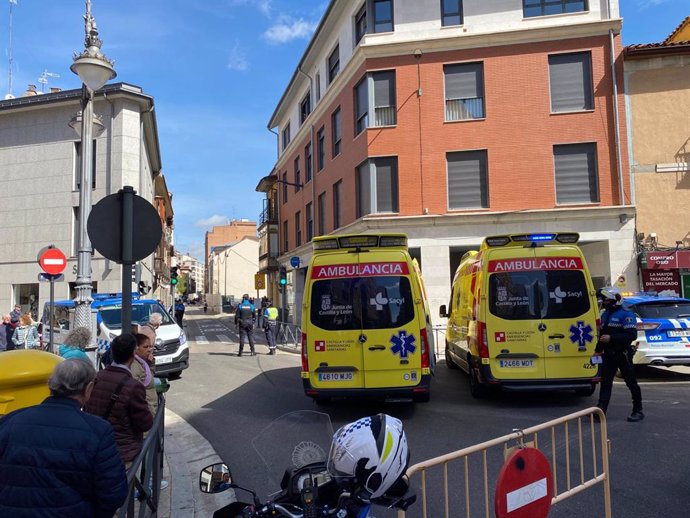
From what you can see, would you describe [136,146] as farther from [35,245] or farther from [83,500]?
[83,500]

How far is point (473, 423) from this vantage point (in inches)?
276

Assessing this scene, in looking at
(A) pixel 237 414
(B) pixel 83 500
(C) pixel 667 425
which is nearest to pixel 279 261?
(A) pixel 237 414

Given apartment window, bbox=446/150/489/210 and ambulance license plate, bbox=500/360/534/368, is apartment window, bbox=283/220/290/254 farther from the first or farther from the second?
ambulance license plate, bbox=500/360/534/368

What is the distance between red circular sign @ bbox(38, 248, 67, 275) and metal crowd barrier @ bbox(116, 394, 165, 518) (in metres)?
6.05

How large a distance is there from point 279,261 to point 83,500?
108ft

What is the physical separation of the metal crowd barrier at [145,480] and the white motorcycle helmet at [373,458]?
1.14 meters

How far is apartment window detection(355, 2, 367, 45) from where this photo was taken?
1998 centimetres

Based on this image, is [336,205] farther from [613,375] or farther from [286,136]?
[613,375]

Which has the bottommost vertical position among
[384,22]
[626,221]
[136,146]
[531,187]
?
[626,221]

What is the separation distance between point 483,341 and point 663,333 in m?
4.54

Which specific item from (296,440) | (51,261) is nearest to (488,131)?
(51,261)

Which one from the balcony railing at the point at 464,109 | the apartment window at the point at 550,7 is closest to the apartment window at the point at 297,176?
the balcony railing at the point at 464,109

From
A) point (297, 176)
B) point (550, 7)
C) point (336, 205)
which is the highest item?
point (550, 7)

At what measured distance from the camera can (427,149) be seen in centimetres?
1856
